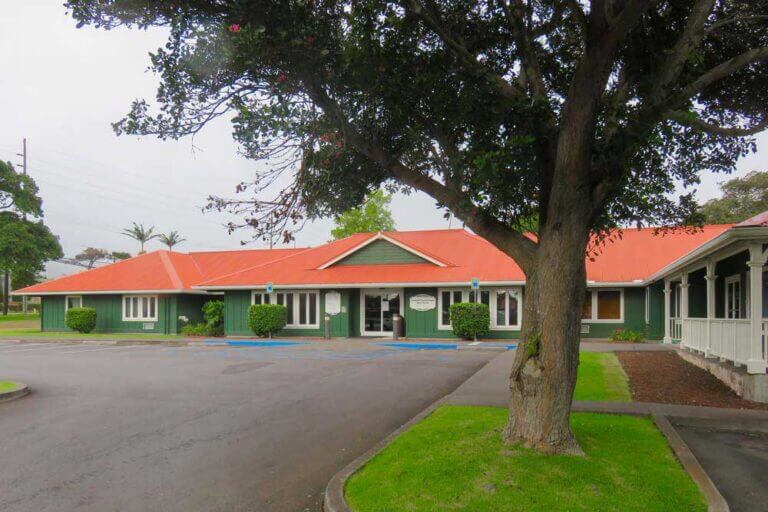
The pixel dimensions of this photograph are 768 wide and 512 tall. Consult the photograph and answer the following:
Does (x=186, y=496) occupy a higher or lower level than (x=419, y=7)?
lower

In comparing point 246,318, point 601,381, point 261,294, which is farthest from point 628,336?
point 246,318

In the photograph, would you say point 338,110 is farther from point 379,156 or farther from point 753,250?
point 753,250

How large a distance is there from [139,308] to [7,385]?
68.2ft

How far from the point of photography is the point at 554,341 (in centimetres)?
637

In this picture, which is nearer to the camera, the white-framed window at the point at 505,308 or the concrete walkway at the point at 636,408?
the concrete walkway at the point at 636,408

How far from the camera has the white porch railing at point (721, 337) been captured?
10695 mm

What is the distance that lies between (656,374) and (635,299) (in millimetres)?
12013

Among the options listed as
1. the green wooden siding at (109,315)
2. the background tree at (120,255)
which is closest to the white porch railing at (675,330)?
the green wooden siding at (109,315)

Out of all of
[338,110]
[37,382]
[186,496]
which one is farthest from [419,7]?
[37,382]

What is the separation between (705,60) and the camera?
8992 millimetres

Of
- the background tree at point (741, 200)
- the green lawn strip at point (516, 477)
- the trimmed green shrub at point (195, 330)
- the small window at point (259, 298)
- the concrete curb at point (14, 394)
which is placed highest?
the background tree at point (741, 200)

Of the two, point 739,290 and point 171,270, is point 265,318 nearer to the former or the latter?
point 171,270

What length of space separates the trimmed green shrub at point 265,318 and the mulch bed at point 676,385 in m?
16.2

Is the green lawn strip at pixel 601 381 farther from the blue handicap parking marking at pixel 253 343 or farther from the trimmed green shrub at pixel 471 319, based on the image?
the blue handicap parking marking at pixel 253 343
